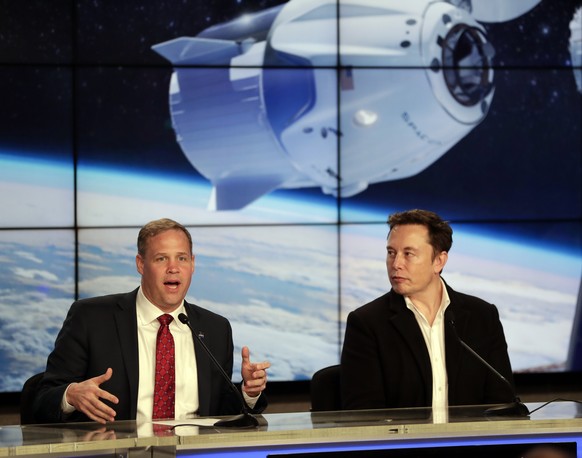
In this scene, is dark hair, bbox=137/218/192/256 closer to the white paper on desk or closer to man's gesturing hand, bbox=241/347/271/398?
man's gesturing hand, bbox=241/347/271/398

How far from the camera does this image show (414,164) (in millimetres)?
6422

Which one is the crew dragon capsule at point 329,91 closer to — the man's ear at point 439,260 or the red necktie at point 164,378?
the man's ear at point 439,260

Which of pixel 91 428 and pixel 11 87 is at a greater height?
pixel 11 87

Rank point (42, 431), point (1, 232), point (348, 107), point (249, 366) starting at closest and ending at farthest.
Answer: point (42, 431)
point (249, 366)
point (1, 232)
point (348, 107)

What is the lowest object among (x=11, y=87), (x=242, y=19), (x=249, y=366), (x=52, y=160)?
(x=249, y=366)

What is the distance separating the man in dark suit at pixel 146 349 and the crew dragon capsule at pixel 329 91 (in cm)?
296

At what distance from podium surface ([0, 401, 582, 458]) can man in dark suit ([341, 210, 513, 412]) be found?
587 millimetres

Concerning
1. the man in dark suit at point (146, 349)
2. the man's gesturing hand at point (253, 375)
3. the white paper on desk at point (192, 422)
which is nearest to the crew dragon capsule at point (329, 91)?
the man in dark suit at point (146, 349)

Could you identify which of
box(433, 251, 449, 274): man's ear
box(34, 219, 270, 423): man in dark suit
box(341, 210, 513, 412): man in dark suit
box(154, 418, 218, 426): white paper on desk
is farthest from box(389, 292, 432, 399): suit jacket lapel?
box(154, 418, 218, 426): white paper on desk

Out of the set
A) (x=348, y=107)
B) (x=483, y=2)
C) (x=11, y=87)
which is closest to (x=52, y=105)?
(x=11, y=87)


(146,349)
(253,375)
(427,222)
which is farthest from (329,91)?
(253,375)

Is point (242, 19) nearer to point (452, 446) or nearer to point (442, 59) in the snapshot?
point (442, 59)

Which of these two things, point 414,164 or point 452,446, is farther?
point 414,164

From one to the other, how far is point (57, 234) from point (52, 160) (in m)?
0.44
